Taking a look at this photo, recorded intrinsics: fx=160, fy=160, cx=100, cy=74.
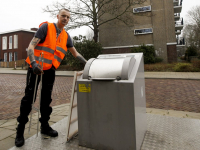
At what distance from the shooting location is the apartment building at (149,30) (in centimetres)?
1969

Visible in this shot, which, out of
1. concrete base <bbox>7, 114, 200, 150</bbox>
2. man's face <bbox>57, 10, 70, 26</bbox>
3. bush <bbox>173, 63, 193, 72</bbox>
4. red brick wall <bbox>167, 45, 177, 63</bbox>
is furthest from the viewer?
red brick wall <bbox>167, 45, 177, 63</bbox>

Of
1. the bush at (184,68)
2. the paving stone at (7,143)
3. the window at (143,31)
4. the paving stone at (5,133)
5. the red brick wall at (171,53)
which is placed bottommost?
the paving stone at (7,143)

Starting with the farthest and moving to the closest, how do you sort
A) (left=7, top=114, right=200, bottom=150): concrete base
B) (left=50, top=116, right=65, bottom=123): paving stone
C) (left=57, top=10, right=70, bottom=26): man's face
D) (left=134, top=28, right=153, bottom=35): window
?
(left=134, top=28, right=153, bottom=35): window, (left=50, top=116, right=65, bottom=123): paving stone, (left=57, top=10, right=70, bottom=26): man's face, (left=7, top=114, right=200, bottom=150): concrete base

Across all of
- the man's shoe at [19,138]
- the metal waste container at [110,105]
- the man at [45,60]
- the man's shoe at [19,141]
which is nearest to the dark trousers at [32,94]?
the man at [45,60]

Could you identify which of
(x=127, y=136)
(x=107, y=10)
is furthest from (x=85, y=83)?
(x=107, y=10)

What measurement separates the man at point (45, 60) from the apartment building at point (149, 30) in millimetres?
→ 17844

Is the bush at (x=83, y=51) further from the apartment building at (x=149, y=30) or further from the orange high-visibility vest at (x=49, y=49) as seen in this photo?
the orange high-visibility vest at (x=49, y=49)

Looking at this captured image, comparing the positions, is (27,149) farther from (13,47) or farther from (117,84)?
(13,47)

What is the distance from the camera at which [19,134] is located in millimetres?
2377

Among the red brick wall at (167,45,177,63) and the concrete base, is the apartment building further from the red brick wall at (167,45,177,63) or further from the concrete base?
the concrete base

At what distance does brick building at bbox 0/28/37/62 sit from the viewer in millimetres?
31691

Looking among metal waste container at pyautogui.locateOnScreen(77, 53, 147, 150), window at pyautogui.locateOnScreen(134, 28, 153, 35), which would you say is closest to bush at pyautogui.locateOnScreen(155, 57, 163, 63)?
window at pyautogui.locateOnScreen(134, 28, 153, 35)

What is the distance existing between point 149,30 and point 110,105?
66.8ft

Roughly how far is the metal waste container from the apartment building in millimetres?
18326
